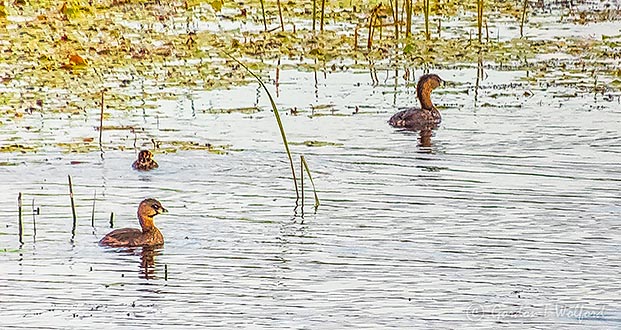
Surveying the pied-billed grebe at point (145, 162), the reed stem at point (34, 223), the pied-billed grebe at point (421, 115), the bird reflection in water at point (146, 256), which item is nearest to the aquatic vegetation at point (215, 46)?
the pied-billed grebe at point (421, 115)

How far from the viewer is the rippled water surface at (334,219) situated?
1016 centimetres

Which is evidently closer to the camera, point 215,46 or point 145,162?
point 145,162

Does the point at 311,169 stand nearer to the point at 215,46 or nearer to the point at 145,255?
the point at 145,255

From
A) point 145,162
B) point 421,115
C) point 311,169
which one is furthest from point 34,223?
point 421,115

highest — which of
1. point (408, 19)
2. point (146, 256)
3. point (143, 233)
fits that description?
point (408, 19)

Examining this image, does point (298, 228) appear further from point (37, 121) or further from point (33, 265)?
point (37, 121)

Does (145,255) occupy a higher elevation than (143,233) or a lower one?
lower

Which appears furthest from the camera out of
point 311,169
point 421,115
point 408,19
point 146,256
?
point 408,19

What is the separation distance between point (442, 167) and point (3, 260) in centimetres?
476

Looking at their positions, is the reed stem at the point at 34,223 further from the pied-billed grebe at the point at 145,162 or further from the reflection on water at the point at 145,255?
the pied-billed grebe at the point at 145,162

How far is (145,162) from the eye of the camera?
14.2m

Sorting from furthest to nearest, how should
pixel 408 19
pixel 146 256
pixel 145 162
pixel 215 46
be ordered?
pixel 408 19 → pixel 215 46 → pixel 145 162 → pixel 146 256

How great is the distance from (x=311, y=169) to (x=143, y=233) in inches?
121

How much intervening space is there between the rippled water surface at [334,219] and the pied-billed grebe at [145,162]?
10 centimetres
